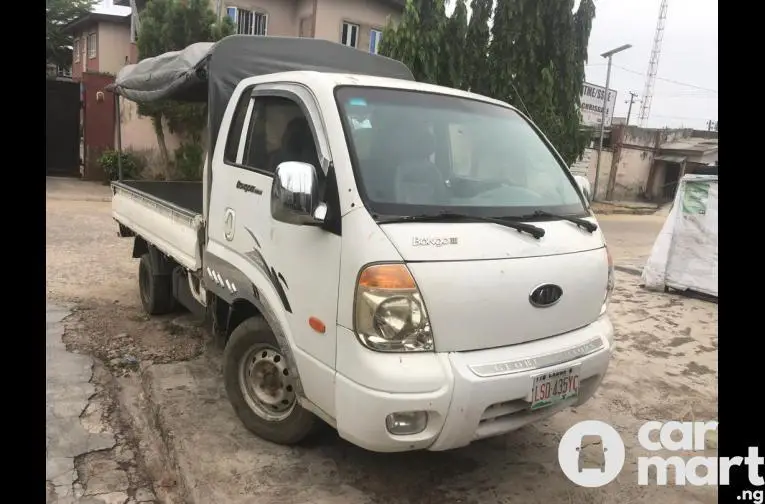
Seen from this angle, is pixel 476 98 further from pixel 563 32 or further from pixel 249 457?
pixel 563 32

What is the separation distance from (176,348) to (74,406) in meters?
1.10

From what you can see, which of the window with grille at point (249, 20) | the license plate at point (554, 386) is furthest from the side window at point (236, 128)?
the window with grille at point (249, 20)

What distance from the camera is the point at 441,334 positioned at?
8.16 ft

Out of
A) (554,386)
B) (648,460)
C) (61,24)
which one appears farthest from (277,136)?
(61,24)

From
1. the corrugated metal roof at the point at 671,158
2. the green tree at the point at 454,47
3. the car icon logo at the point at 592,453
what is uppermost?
the green tree at the point at 454,47

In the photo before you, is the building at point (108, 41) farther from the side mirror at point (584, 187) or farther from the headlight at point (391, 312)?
the headlight at point (391, 312)

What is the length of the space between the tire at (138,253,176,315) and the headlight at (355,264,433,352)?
3.43 meters

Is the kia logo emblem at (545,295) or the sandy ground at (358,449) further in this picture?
the sandy ground at (358,449)

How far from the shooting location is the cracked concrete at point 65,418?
3.02 m

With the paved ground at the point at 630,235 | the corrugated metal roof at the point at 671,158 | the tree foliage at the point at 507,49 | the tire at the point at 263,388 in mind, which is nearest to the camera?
the tire at the point at 263,388

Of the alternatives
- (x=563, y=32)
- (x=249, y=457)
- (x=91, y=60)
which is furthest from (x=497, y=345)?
(x=91, y=60)

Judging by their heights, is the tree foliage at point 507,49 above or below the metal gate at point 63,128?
above

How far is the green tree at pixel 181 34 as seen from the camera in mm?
13820

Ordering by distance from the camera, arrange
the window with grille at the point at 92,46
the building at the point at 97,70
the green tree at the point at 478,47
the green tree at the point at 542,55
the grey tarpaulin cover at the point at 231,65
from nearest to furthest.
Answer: the grey tarpaulin cover at the point at 231,65, the green tree at the point at 542,55, the green tree at the point at 478,47, the building at the point at 97,70, the window with grille at the point at 92,46
